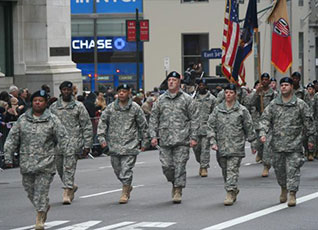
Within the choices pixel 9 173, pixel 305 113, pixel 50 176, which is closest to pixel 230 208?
pixel 305 113

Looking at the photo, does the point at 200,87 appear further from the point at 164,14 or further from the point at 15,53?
the point at 164,14

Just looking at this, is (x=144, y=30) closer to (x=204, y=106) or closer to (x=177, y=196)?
(x=204, y=106)

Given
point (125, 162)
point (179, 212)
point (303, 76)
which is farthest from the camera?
point (303, 76)

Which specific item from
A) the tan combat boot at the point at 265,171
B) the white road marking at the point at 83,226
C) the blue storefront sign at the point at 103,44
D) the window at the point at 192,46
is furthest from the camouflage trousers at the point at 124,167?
the window at the point at 192,46

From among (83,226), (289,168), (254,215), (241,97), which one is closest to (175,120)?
(289,168)

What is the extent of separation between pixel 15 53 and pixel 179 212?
18847mm

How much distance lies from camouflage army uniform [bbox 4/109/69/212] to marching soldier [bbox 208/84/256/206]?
300 cm

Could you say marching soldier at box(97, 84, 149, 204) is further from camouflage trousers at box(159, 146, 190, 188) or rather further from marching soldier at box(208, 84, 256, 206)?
marching soldier at box(208, 84, 256, 206)

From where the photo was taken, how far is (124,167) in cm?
1425

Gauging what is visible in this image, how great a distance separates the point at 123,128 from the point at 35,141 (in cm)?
271

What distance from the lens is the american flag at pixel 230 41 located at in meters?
20.4

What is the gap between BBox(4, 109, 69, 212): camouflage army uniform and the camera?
11.8 meters

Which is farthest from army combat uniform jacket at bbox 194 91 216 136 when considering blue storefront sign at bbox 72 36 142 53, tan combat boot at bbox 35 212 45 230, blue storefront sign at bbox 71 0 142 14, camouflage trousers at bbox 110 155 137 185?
blue storefront sign at bbox 71 0 142 14

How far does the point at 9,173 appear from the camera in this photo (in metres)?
21.1
